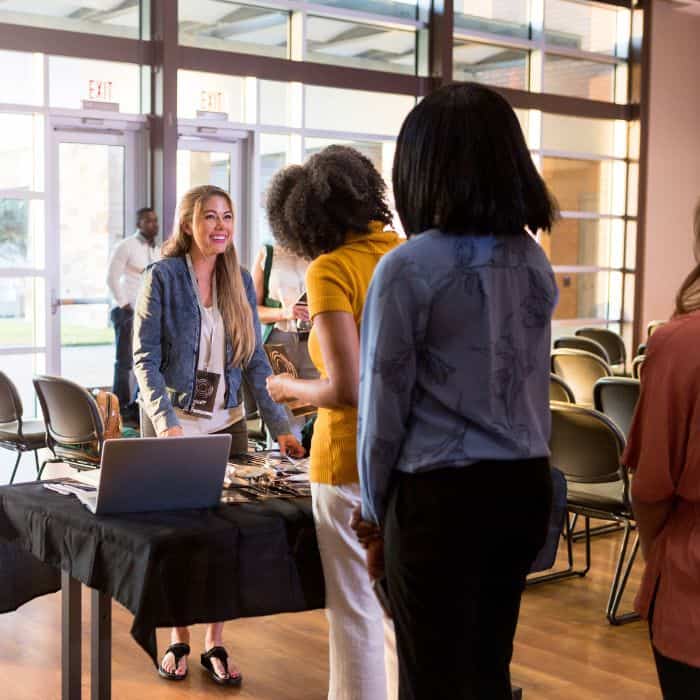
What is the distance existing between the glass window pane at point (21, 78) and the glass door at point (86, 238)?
0.32 meters

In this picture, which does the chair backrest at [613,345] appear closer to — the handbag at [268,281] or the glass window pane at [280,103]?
the glass window pane at [280,103]

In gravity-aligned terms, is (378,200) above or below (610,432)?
above

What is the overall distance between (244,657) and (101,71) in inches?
219

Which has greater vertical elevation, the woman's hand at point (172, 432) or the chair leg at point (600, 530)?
the woman's hand at point (172, 432)

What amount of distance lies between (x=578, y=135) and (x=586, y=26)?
3.81ft

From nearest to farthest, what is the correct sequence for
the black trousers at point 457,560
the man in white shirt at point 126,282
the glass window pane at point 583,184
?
the black trousers at point 457,560
the man in white shirt at point 126,282
the glass window pane at point 583,184

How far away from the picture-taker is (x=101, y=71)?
835 cm

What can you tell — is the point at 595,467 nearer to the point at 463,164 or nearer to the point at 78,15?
the point at 463,164

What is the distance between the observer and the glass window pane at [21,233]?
26.3ft

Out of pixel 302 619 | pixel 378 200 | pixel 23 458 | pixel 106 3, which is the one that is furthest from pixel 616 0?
pixel 378 200

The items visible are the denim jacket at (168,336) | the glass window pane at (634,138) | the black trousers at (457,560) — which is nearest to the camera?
the black trousers at (457,560)

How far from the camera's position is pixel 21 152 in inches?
318

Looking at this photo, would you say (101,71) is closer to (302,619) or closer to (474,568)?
(302,619)

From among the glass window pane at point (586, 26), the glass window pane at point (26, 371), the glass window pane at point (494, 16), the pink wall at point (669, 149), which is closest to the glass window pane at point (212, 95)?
the glass window pane at point (26, 371)
